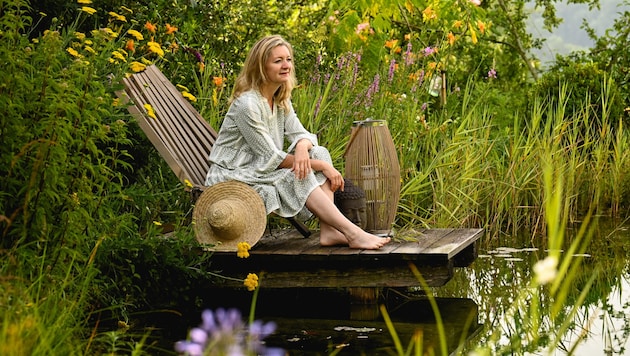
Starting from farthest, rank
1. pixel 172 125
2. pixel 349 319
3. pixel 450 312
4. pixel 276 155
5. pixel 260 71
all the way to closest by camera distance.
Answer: pixel 172 125 < pixel 260 71 < pixel 276 155 < pixel 450 312 < pixel 349 319

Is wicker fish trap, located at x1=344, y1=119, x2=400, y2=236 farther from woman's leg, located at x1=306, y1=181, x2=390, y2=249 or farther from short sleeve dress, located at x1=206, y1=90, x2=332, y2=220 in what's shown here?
woman's leg, located at x1=306, y1=181, x2=390, y2=249

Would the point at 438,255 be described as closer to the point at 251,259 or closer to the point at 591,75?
the point at 251,259

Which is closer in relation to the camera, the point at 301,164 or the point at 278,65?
the point at 301,164

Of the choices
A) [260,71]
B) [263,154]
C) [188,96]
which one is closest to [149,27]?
[188,96]

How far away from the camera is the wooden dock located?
494 centimetres

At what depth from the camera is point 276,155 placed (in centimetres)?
525

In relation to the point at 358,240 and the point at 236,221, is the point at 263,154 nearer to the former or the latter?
the point at 236,221

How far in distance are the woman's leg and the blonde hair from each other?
643mm

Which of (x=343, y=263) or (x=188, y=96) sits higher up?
(x=188, y=96)

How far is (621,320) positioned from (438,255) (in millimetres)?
874

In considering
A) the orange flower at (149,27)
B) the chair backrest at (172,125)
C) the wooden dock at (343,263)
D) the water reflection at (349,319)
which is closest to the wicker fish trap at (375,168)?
the wooden dock at (343,263)

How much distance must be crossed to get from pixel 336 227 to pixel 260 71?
0.90 m

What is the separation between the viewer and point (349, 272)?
5047mm

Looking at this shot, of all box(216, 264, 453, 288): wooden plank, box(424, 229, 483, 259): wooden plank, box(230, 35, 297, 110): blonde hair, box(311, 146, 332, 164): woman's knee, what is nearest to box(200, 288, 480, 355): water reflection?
box(216, 264, 453, 288): wooden plank
